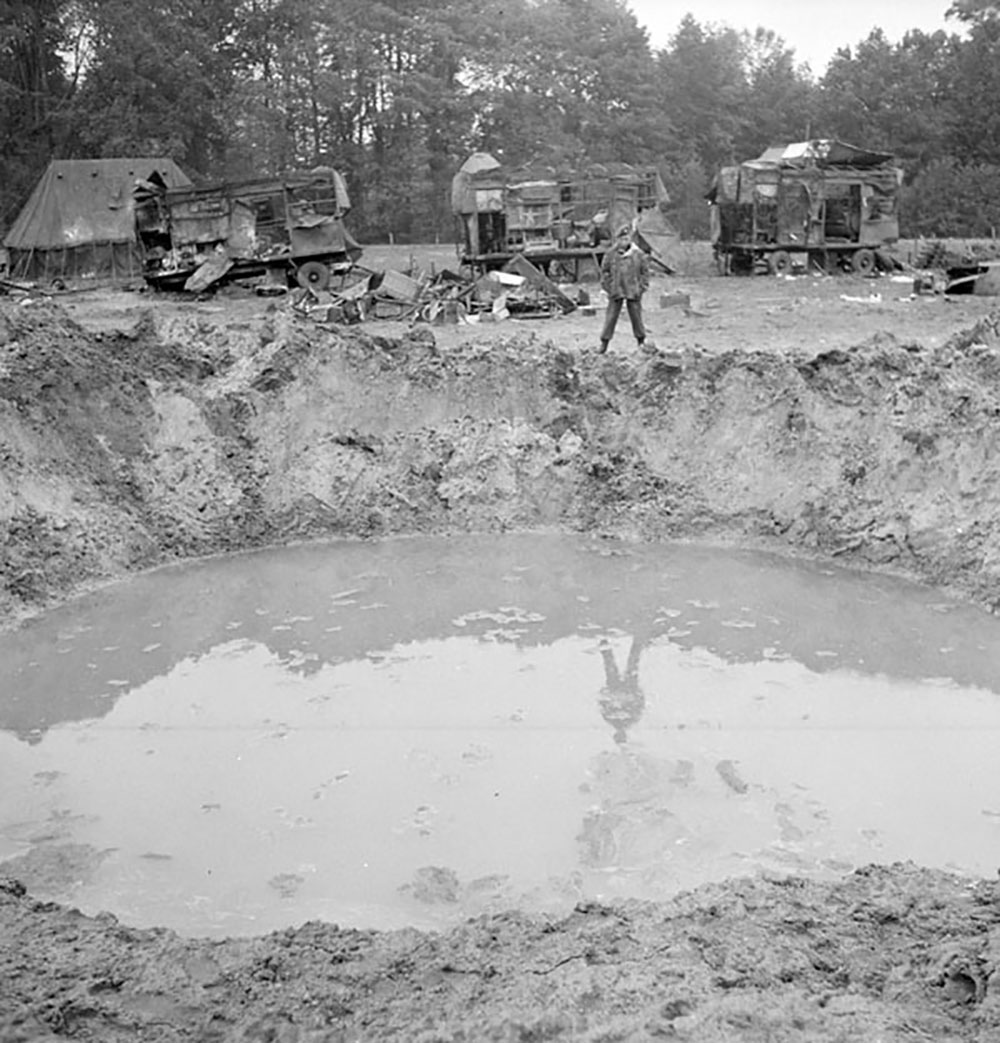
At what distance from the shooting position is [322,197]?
73.3 feet

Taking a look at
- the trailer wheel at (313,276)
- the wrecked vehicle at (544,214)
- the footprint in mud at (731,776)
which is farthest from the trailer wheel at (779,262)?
the footprint in mud at (731,776)

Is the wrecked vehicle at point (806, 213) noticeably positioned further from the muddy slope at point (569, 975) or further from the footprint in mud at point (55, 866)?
the footprint in mud at point (55, 866)

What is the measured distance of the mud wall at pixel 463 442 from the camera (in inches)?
410

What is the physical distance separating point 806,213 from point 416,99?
618 inches

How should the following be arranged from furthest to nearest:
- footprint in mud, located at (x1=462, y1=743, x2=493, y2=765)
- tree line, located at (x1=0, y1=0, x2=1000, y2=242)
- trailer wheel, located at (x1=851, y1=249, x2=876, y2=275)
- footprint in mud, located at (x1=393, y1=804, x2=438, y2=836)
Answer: tree line, located at (x1=0, y1=0, x2=1000, y2=242)
trailer wheel, located at (x1=851, y1=249, x2=876, y2=275)
footprint in mud, located at (x1=462, y1=743, x2=493, y2=765)
footprint in mud, located at (x1=393, y1=804, x2=438, y2=836)

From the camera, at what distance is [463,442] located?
1188 centimetres

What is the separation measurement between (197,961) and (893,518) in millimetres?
7152

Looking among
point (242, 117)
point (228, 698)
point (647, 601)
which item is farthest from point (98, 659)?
point (242, 117)

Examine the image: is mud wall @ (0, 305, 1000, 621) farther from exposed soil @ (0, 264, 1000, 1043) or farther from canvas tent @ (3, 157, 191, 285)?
canvas tent @ (3, 157, 191, 285)

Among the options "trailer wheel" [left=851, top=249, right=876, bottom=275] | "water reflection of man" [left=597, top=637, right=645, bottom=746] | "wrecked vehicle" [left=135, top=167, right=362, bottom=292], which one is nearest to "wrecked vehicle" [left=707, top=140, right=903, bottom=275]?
"trailer wheel" [left=851, top=249, right=876, bottom=275]

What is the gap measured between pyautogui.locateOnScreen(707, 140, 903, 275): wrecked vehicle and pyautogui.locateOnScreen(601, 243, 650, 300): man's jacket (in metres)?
11.5

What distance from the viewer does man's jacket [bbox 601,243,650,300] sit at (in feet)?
44.7

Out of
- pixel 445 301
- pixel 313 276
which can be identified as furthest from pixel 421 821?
pixel 313 276

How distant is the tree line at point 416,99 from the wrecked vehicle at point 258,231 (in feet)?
44.4
